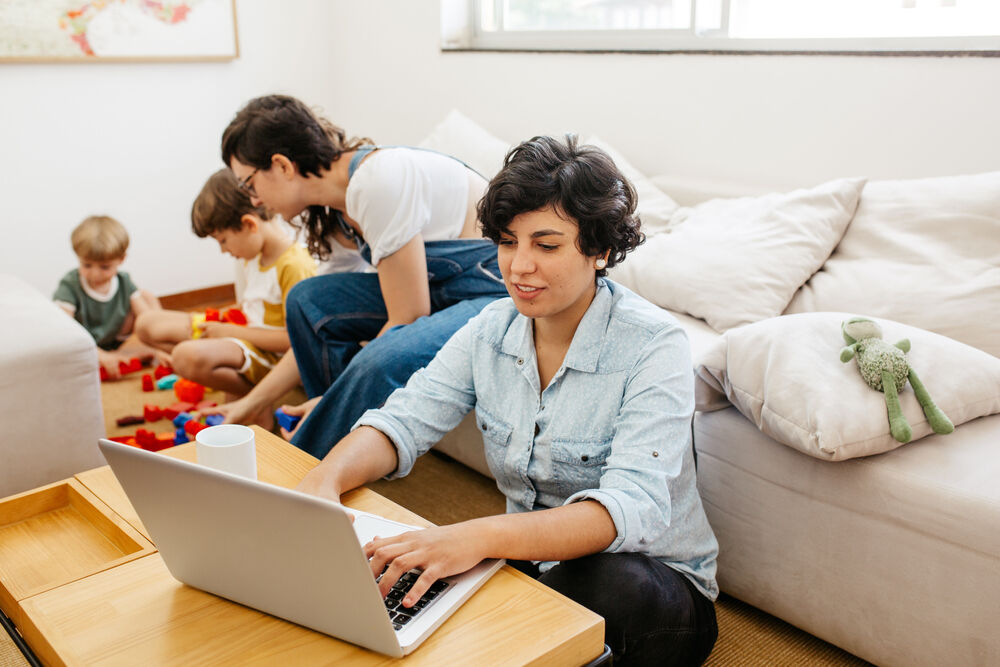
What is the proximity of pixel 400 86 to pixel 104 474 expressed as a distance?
8.89ft

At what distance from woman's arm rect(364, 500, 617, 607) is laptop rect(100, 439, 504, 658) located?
3 cm

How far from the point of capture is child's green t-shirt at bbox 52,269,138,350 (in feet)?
10.2

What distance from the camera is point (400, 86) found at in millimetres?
3828

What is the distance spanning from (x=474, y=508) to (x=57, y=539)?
0.95 metres

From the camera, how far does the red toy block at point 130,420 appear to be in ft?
8.64

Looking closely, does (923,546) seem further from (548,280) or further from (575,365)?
(548,280)

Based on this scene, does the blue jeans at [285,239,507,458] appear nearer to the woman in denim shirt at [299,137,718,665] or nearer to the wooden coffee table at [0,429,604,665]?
the woman in denim shirt at [299,137,718,665]

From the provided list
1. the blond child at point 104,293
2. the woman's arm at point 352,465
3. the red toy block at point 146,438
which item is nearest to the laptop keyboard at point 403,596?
the woman's arm at point 352,465

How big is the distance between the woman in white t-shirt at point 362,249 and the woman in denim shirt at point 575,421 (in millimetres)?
502

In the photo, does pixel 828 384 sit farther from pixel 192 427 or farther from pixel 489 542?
pixel 192 427

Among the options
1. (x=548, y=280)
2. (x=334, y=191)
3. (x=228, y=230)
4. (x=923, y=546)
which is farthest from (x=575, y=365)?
(x=228, y=230)

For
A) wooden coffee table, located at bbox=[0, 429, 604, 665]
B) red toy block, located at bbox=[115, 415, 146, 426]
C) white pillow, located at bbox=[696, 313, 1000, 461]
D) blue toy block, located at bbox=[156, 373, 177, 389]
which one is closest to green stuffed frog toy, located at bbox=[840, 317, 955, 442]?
white pillow, located at bbox=[696, 313, 1000, 461]

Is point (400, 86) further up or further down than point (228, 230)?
further up

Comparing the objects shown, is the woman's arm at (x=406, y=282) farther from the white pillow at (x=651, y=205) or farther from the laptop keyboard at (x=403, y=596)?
the laptop keyboard at (x=403, y=596)
